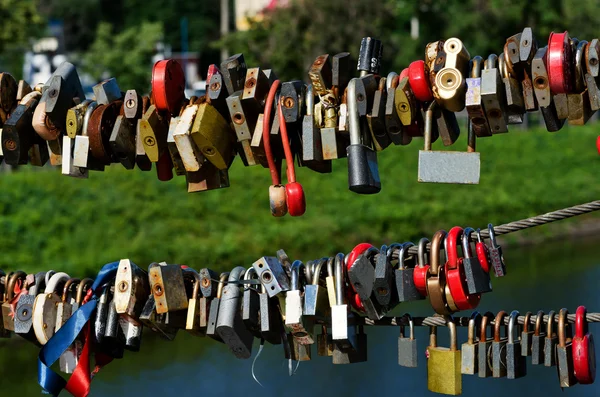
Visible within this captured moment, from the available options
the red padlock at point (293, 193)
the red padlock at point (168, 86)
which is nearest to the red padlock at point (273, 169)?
the red padlock at point (293, 193)

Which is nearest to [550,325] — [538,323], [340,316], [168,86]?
[538,323]

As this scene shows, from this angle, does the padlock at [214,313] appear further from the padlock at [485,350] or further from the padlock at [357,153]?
the padlock at [485,350]

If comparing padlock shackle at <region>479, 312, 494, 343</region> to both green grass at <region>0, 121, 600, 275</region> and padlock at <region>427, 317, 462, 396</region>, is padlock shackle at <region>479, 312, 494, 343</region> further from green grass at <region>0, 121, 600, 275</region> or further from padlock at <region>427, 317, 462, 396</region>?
green grass at <region>0, 121, 600, 275</region>

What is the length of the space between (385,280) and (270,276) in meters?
0.26

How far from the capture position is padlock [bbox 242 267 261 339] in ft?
7.55

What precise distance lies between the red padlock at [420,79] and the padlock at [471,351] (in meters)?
0.53

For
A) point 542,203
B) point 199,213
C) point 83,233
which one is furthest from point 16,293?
point 542,203

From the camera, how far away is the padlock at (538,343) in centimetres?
217

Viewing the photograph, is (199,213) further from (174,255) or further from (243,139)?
(243,139)

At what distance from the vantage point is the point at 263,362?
5.95 meters

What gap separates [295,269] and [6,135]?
753mm

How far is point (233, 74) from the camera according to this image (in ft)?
7.25

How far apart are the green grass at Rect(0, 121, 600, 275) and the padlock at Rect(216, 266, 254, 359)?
7.65 metres

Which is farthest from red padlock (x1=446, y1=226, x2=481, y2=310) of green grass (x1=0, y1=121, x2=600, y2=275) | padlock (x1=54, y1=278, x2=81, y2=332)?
green grass (x1=0, y1=121, x2=600, y2=275)
